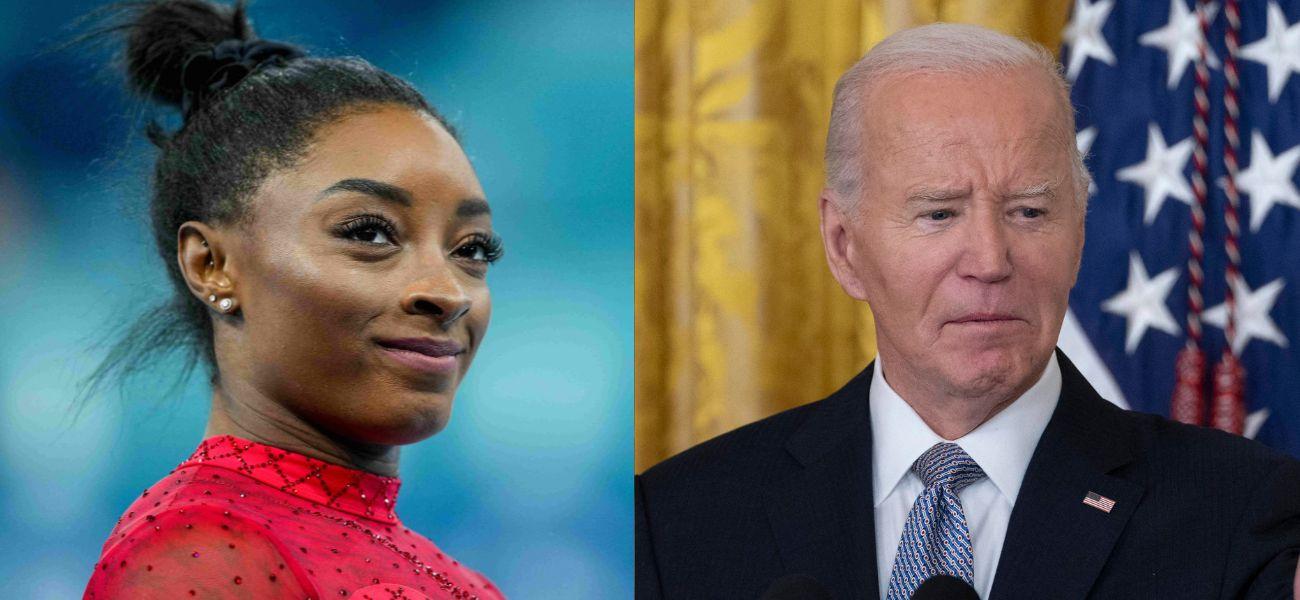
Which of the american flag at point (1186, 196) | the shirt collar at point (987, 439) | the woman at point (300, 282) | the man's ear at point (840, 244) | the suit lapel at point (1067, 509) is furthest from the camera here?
the american flag at point (1186, 196)

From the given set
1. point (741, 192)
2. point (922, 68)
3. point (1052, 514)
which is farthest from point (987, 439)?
point (741, 192)

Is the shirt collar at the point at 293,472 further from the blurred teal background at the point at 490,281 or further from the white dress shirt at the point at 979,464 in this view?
the white dress shirt at the point at 979,464

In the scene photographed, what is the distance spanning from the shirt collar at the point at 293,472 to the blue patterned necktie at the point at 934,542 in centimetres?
60

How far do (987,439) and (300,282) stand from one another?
834mm

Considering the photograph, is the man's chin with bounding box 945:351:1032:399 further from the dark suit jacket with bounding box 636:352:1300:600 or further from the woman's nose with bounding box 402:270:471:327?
the woman's nose with bounding box 402:270:471:327

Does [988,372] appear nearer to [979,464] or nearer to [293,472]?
[979,464]

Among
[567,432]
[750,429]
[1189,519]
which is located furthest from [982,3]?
[567,432]

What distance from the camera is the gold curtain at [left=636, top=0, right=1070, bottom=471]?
2.38 m

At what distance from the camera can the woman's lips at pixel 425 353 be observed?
4.60 ft

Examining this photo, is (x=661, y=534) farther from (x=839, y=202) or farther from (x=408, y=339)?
(x=408, y=339)

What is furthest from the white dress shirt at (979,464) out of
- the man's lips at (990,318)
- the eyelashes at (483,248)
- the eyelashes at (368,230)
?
the eyelashes at (368,230)

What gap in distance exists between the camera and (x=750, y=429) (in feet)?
6.58

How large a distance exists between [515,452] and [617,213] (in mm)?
282

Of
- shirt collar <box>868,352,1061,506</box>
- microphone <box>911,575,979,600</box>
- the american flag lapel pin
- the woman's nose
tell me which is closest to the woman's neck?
the woman's nose
